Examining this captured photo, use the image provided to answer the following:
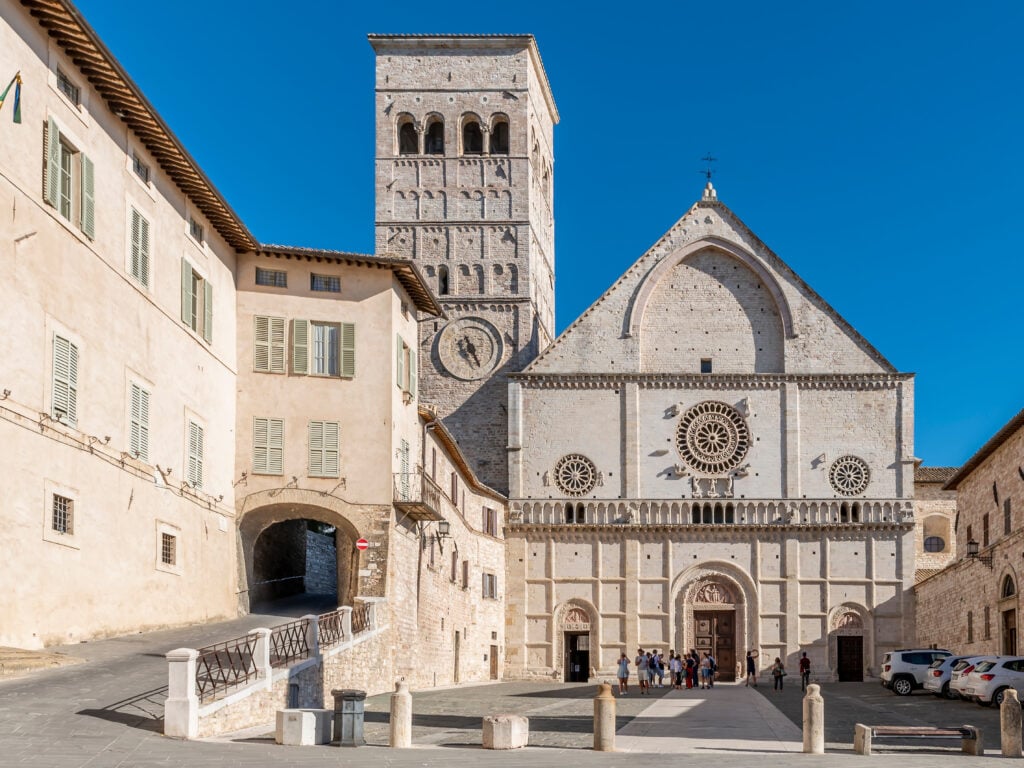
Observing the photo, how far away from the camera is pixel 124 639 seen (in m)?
26.8

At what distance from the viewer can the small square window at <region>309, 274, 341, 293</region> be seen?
118 ft

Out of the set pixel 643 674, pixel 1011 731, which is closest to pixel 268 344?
pixel 643 674

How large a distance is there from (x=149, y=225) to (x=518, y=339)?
98.4 ft

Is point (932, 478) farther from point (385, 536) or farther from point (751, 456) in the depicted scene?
point (385, 536)

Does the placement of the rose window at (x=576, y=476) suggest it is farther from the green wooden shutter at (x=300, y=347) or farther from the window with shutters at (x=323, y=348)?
the green wooden shutter at (x=300, y=347)

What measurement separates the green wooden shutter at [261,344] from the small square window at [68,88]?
10044mm

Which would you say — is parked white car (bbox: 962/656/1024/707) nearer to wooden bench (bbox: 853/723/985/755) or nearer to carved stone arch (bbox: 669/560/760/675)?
wooden bench (bbox: 853/723/985/755)

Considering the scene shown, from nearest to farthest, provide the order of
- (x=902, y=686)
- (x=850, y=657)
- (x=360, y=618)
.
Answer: (x=360, y=618), (x=902, y=686), (x=850, y=657)

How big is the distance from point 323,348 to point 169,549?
707 centimetres

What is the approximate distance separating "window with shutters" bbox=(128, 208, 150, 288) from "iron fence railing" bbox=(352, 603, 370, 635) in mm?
8217

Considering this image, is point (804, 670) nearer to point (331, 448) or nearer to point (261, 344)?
point (331, 448)

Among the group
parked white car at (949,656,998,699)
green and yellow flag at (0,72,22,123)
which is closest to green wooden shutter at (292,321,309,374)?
green and yellow flag at (0,72,22,123)

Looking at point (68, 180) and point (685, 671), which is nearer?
point (68, 180)

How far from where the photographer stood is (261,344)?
35438mm
